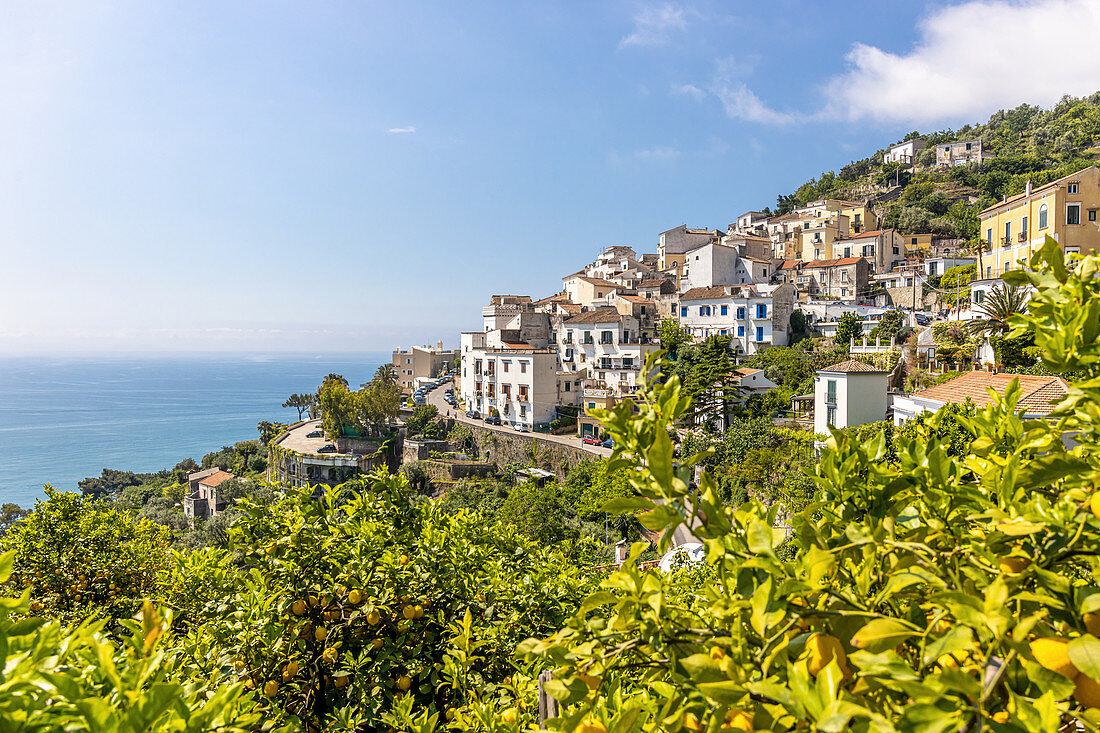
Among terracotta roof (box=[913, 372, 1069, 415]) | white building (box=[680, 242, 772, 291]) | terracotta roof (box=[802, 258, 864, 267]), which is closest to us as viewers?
terracotta roof (box=[913, 372, 1069, 415])

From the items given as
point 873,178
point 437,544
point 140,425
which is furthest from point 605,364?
point 140,425

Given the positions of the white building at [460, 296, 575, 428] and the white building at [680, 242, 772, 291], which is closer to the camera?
the white building at [460, 296, 575, 428]

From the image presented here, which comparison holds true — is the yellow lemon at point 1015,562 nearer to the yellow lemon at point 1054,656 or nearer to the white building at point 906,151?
the yellow lemon at point 1054,656

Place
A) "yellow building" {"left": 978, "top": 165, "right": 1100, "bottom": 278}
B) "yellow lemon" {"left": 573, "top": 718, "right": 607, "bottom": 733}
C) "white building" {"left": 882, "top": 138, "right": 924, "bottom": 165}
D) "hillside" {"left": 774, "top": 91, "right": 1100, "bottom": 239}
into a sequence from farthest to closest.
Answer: "white building" {"left": 882, "top": 138, "right": 924, "bottom": 165}
"hillside" {"left": 774, "top": 91, "right": 1100, "bottom": 239}
"yellow building" {"left": 978, "top": 165, "right": 1100, "bottom": 278}
"yellow lemon" {"left": 573, "top": 718, "right": 607, "bottom": 733}

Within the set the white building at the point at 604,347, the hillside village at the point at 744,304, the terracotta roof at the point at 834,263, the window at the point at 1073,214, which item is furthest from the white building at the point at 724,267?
the window at the point at 1073,214

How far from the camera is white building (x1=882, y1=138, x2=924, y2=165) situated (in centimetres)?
7475

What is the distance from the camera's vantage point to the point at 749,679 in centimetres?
98

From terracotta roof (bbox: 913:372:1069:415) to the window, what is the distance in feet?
46.7

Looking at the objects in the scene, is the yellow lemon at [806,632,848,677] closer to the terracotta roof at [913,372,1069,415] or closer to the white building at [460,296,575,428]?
the terracotta roof at [913,372,1069,415]

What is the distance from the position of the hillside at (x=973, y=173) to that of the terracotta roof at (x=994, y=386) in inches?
1776

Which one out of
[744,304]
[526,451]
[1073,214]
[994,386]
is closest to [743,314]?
[744,304]

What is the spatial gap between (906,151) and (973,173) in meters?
14.8

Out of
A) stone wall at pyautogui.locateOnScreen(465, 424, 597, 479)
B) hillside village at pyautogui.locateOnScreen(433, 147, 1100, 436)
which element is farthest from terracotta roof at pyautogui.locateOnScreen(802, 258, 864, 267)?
stone wall at pyautogui.locateOnScreen(465, 424, 597, 479)

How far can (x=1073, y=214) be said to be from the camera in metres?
23.9
